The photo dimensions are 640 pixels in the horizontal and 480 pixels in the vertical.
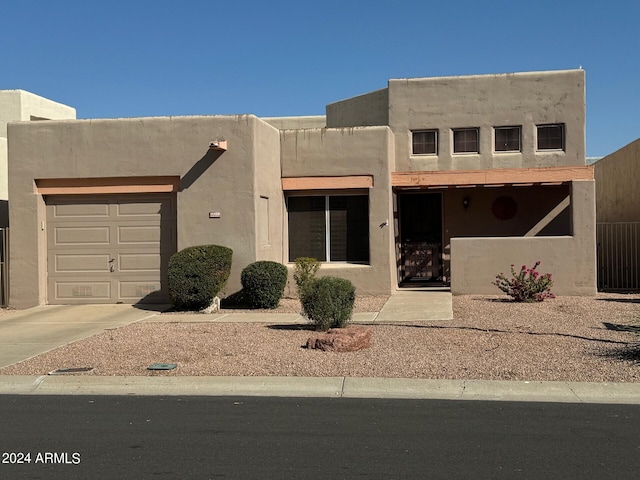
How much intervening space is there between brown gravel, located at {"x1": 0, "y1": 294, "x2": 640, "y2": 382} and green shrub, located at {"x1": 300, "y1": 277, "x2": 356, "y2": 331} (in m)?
0.43

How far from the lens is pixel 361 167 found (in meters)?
17.2

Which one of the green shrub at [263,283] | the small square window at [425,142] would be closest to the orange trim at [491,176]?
the small square window at [425,142]

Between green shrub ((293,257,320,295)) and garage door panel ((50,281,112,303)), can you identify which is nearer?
green shrub ((293,257,320,295))

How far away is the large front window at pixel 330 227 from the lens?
1739cm

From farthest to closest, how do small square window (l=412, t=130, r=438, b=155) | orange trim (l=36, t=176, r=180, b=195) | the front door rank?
the front door
small square window (l=412, t=130, r=438, b=155)
orange trim (l=36, t=176, r=180, b=195)

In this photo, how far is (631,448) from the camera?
5992 mm

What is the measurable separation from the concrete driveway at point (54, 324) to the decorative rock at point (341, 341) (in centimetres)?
424

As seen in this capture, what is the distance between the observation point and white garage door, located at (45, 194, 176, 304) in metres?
15.9

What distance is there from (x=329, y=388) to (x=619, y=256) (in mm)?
13773

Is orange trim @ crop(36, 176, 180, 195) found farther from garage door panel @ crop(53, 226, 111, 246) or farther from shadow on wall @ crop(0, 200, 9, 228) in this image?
shadow on wall @ crop(0, 200, 9, 228)

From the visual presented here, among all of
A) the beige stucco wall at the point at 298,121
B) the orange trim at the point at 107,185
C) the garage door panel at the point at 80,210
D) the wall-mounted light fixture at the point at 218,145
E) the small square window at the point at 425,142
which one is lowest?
the garage door panel at the point at 80,210

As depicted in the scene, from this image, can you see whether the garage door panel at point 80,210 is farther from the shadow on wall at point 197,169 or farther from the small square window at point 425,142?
the small square window at point 425,142

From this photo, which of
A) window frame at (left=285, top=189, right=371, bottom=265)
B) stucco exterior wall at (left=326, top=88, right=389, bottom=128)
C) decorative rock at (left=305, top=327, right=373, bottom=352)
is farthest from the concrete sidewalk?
stucco exterior wall at (left=326, top=88, right=389, bottom=128)

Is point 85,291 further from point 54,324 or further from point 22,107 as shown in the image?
point 22,107
